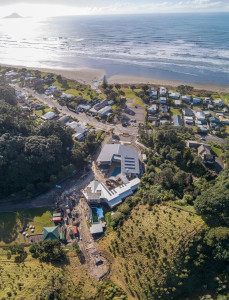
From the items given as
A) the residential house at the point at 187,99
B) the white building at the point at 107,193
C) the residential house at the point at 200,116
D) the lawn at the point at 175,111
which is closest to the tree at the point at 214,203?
the white building at the point at 107,193

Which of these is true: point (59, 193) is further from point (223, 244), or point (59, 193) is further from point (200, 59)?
point (200, 59)

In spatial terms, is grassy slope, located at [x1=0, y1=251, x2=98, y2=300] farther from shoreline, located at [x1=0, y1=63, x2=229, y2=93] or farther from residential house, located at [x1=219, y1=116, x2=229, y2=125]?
shoreline, located at [x1=0, y1=63, x2=229, y2=93]

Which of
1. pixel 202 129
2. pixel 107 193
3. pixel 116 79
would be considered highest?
pixel 116 79

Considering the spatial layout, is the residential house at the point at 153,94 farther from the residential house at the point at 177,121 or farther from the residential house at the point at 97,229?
the residential house at the point at 97,229

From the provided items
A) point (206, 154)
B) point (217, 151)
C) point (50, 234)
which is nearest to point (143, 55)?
point (217, 151)

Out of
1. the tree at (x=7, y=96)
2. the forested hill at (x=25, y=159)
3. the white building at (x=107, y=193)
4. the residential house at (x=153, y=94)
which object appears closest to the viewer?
the white building at (x=107, y=193)

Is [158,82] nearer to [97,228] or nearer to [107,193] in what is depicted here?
[107,193]
